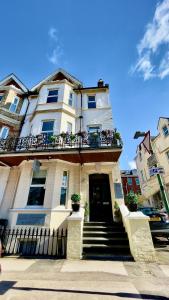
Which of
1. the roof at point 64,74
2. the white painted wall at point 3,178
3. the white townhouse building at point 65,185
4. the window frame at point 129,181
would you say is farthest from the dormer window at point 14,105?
the window frame at point 129,181

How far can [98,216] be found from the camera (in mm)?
9656

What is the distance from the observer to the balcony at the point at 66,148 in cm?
907

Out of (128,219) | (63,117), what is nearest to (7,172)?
(63,117)

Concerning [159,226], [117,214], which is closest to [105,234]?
[117,214]

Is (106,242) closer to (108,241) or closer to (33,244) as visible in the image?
(108,241)

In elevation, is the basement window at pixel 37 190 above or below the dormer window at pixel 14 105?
below

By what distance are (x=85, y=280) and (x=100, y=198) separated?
6.22 meters

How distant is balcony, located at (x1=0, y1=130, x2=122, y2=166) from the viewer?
29.8ft

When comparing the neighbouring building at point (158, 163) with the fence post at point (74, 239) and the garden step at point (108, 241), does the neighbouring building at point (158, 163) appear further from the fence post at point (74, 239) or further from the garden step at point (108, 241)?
the fence post at point (74, 239)

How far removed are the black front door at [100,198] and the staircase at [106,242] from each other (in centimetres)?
134

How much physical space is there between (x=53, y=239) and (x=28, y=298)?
4448mm

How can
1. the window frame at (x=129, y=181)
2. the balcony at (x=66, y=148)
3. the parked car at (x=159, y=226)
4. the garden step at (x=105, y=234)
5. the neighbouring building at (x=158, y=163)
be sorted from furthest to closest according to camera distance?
the window frame at (x=129, y=181) → the neighbouring building at (x=158, y=163) → the balcony at (x=66, y=148) → the parked car at (x=159, y=226) → the garden step at (x=105, y=234)

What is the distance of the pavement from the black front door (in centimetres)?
388

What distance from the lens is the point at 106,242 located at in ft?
23.2
